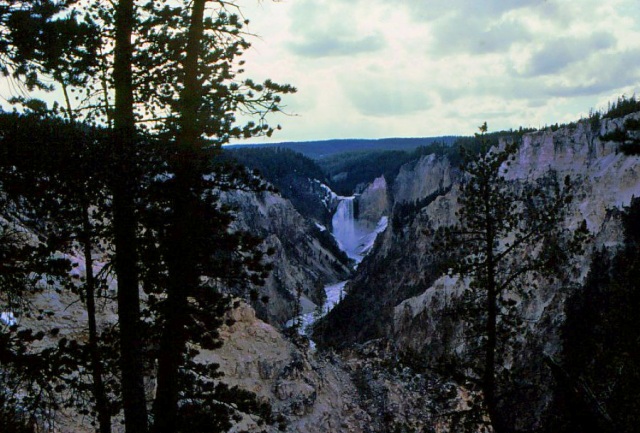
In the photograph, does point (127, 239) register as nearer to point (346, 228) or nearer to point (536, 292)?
point (536, 292)

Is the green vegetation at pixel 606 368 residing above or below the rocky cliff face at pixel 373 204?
above

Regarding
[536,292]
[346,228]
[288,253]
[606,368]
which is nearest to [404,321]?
[536,292]

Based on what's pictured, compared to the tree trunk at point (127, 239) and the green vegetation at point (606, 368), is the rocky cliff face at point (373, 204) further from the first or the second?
the tree trunk at point (127, 239)

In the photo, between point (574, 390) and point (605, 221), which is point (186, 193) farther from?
point (605, 221)

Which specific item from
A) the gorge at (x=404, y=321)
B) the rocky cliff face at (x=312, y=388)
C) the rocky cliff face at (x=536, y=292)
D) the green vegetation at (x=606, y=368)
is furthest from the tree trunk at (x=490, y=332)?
the rocky cliff face at (x=536, y=292)

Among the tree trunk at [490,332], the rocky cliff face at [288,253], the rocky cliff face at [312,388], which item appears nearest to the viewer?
the tree trunk at [490,332]

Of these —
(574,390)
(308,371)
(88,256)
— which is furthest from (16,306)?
(308,371)
